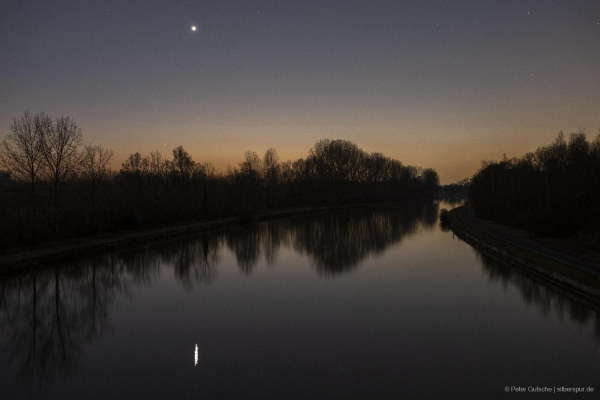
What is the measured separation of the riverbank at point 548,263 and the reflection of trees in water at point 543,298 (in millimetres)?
495

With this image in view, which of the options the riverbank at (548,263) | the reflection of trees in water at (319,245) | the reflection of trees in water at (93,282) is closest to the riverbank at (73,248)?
the reflection of trees in water at (93,282)

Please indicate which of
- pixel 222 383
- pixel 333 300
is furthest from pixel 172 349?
pixel 333 300

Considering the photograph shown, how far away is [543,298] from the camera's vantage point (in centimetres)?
1179

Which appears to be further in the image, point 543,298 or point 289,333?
point 543,298

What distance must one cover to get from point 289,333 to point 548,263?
478 inches

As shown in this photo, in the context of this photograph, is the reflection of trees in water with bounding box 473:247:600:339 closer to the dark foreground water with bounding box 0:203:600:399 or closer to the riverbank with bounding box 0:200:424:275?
the dark foreground water with bounding box 0:203:600:399

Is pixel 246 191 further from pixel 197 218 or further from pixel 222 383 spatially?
pixel 222 383

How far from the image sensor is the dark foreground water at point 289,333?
6414 mm

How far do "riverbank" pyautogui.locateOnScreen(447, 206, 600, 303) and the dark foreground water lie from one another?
28.2 inches

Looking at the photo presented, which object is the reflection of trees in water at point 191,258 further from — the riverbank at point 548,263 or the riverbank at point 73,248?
the riverbank at point 548,263

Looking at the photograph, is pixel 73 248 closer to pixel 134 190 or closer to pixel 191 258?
pixel 191 258

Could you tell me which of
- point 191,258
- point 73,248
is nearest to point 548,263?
point 191,258

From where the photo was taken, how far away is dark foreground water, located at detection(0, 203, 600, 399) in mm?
6414

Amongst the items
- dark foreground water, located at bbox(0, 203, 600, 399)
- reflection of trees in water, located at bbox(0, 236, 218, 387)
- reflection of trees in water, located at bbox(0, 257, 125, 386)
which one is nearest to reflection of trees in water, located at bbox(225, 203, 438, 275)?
dark foreground water, located at bbox(0, 203, 600, 399)
